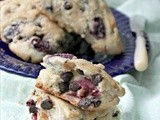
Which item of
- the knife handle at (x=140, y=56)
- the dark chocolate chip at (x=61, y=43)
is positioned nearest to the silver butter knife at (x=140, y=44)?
the knife handle at (x=140, y=56)

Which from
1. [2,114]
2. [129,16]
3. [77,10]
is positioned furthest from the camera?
[129,16]

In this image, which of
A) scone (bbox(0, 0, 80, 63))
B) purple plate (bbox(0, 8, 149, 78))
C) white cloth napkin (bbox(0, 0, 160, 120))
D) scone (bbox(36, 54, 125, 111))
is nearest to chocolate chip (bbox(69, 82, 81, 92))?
scone (bbox(36, 54, 125, 111))

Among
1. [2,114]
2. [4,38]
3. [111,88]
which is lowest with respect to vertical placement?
[2,114]

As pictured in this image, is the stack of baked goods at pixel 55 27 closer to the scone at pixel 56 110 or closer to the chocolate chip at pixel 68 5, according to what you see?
the chocolate chip at pixel 68 5

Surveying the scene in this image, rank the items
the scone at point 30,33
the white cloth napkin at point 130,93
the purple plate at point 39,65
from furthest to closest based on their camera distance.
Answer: the scone at point 30,33 < the purple plate at point 39,65 < the white cloth napkin at point 130,93

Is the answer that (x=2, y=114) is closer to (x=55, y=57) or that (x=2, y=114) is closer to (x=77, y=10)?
(x=55, y=57)

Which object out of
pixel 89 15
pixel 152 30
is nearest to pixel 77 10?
pixel 89 15

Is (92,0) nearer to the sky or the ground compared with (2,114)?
nearer to the sky
